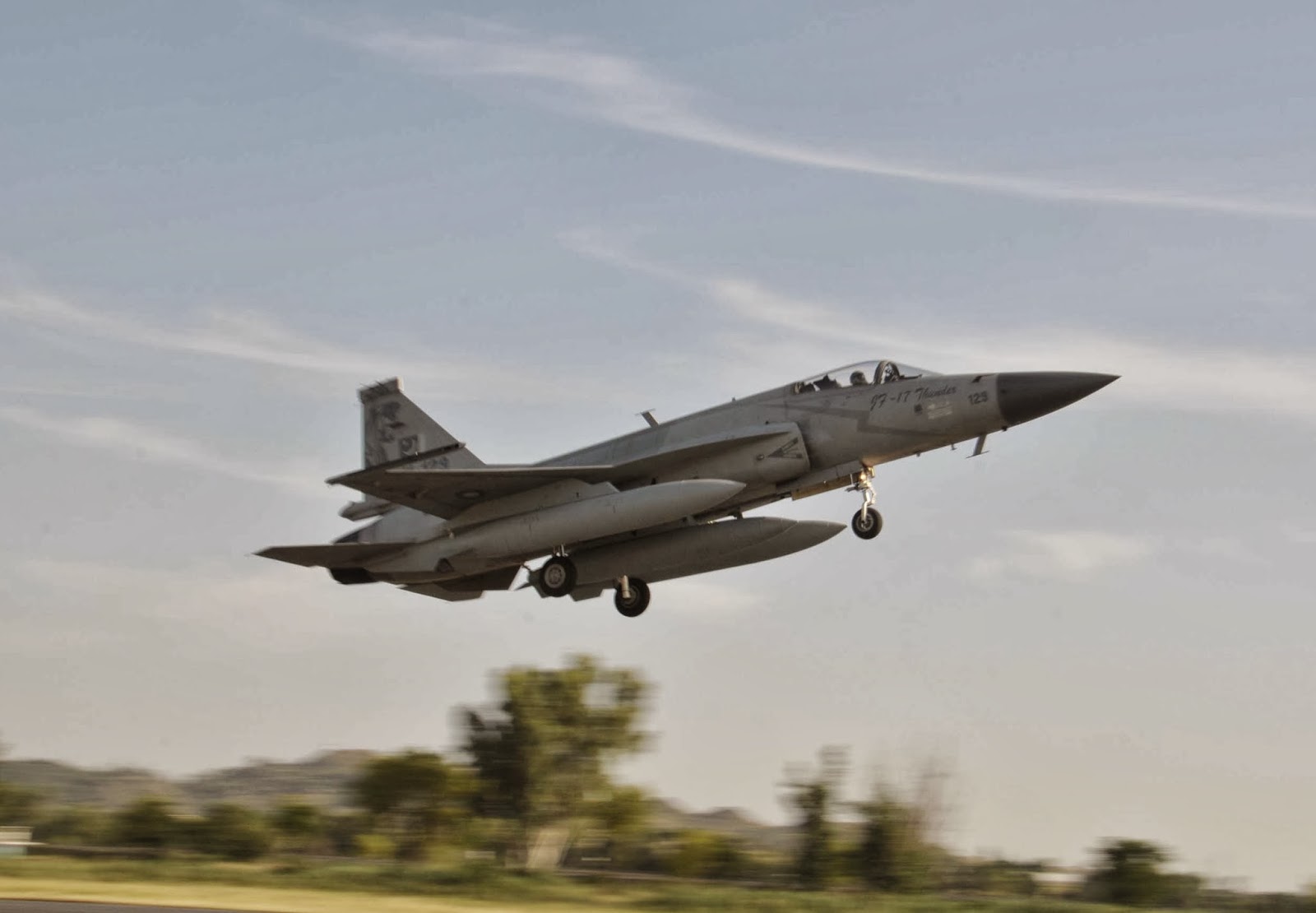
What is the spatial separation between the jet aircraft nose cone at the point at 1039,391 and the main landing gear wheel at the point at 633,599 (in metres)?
6.81

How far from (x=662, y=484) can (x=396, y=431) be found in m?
6.23

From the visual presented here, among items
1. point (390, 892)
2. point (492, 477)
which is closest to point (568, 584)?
point (492, 477)

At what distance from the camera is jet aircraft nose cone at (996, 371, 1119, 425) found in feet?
69.8

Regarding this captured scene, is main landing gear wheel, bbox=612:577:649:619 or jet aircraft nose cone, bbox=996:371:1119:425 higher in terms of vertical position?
jet aircraft nose cone, bbox=996:371:1119:425

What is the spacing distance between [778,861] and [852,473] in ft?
62.3

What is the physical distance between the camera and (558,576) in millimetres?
24297

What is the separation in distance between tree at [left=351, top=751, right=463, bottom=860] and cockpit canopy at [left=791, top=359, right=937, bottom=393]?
20773 mm

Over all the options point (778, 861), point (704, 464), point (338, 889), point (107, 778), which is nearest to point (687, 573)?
point (704, 464)

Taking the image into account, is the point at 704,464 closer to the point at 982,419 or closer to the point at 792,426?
the point at 792,426

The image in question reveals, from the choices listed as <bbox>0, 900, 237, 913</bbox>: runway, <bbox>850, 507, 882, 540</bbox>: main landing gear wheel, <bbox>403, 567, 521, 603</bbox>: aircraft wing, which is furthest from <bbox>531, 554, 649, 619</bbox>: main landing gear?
<bbox>0, 900, 237, 913</bbox>: runway

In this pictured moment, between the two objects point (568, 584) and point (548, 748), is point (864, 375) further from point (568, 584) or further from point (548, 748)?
point (548, 748)

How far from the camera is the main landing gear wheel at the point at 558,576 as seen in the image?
79.7 feet

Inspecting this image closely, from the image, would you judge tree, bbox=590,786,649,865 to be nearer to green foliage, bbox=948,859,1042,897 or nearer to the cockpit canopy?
green foliage, bbox=948,859,1042,897

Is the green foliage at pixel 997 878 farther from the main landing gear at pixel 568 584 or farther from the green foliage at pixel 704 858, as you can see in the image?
the main landing gear at pixel 568 584
